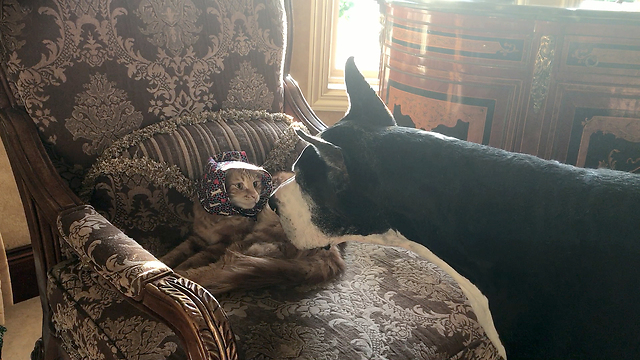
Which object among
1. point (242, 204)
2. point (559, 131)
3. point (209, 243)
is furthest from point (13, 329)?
point (559, 131)

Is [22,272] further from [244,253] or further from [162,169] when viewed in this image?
[244,253]

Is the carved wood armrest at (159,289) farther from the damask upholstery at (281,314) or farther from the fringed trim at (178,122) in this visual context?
the fringed trim at (178,122)

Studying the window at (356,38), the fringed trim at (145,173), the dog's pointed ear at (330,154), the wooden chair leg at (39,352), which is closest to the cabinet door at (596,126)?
the window at (356,38)

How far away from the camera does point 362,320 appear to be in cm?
113

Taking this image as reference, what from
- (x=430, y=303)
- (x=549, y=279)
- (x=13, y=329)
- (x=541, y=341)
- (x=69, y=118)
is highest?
(x=69, y=118)

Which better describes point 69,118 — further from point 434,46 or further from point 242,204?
point 434,46

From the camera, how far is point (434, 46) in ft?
6.57

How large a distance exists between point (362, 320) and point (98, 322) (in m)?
0.59

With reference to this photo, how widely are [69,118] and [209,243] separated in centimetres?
48

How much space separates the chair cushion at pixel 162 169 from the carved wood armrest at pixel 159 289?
219 mm

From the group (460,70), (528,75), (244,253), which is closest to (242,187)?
(244,253)

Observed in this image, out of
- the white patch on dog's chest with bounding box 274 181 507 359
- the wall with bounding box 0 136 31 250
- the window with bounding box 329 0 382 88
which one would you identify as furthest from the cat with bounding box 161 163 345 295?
the window with bounding box 329 0 382 88

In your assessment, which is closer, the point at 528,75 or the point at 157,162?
the point at 157,162

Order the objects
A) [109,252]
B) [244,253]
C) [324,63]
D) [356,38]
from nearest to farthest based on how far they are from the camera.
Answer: [109,252]
[244,253]
[324,63]
[356,38]
